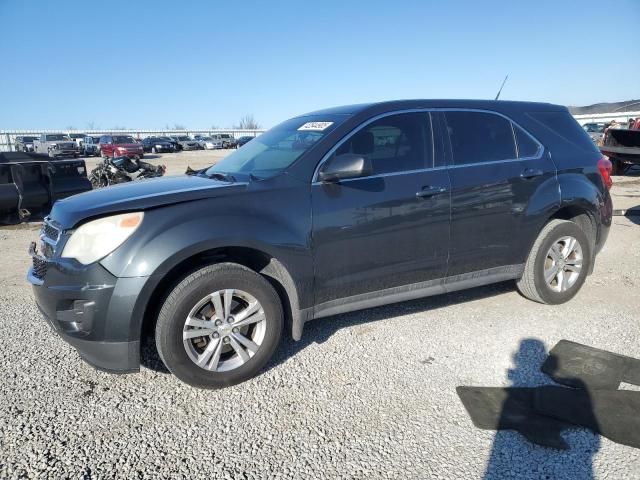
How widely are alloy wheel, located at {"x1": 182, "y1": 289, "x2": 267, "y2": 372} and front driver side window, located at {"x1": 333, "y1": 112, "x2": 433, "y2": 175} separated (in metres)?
1.26

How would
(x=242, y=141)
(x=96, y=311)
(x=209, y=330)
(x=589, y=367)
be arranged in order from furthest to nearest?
(x=242, y=141), (x=589, y=367), (x=209, y=330), (x=96, y=311)

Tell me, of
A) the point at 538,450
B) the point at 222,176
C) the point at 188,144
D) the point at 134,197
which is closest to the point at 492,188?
the point at 538,450

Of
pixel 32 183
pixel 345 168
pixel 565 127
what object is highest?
pixel 565 127

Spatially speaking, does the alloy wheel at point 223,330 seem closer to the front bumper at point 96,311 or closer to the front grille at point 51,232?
the front bumper at point 96,311

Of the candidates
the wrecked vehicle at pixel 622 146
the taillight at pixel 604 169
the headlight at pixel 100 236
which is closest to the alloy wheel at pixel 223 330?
the headlight at pixel 100 236

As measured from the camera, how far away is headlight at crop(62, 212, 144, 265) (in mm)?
2621

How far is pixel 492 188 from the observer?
146 inches

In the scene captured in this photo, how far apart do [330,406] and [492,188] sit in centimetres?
219

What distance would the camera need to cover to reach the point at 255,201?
2955 millimetres

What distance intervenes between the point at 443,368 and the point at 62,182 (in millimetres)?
8500

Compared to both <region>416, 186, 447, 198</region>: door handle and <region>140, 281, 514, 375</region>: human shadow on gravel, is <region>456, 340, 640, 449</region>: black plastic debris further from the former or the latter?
<region>416, 186, 447, 198</region>: door handle

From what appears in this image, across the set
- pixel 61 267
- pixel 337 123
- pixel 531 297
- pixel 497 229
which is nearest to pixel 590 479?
pixel 497 229

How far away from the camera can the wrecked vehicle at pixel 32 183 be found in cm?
832

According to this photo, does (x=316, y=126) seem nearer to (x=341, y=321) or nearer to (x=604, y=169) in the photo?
(x=341, y=321)
